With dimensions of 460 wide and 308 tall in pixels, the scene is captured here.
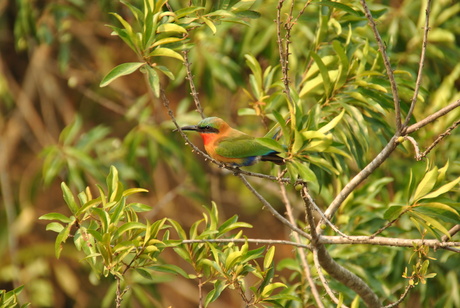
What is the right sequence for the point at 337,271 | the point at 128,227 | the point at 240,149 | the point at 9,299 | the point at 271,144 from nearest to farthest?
the point at 271,144 → the point at 128,227 → the point at 9,299 → the point at 337,271 → the point at 240,149

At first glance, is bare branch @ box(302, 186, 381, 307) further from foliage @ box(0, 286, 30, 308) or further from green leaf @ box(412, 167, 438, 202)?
foliage @ box(0, 286, 30, 308)

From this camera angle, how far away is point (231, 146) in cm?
347

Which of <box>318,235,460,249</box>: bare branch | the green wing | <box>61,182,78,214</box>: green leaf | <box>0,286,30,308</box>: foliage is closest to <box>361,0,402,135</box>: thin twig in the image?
<box>318,235,460,249</box>: bare branch

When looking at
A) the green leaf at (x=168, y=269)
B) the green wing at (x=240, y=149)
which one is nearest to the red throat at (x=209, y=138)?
the green wing at (x=240, y=149)

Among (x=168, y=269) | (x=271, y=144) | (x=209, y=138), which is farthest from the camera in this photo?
(x=209, y=138)

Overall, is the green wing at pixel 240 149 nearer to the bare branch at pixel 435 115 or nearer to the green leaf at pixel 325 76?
the green leaf at pixel 325 76

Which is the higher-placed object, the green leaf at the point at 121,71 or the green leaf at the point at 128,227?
the green leaf at the point at 121,71

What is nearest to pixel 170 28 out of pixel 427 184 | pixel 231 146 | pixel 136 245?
pixel 231 146

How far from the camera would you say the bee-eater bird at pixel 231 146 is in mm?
3400

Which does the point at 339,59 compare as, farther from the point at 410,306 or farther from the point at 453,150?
the point at 410,306

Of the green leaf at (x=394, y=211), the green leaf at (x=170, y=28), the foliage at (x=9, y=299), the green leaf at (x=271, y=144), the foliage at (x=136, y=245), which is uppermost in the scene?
the green leaf at (x=170, y=28)

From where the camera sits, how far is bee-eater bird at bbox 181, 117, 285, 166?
134 inches

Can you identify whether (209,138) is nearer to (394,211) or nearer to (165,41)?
(165,41)

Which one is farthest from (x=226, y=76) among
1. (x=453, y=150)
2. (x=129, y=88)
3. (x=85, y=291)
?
(x=85, y=291)
